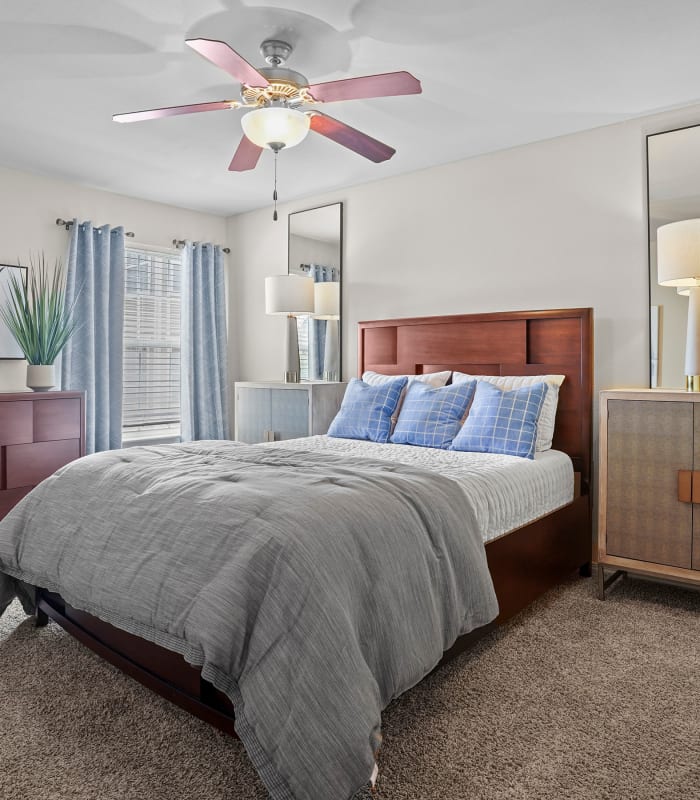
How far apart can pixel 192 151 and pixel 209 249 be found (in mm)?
1620

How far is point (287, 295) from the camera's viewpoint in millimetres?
4457

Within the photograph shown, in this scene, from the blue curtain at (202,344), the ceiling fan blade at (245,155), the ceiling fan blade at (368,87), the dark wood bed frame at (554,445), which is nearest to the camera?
the dark wood bed frame at (554,445)

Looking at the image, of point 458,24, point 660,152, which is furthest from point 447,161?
point 458,24

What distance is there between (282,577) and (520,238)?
2.97 m

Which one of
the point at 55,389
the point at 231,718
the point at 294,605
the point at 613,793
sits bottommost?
the point at 613,793

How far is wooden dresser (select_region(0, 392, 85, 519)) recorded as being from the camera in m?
3.79

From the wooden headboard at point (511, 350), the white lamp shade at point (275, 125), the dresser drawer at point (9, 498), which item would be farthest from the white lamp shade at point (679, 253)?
the dresser drawer at point (9, 498)

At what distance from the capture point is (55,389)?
14.6 ft

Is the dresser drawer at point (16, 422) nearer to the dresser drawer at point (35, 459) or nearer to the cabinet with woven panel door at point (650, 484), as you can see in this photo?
the dresser drawer at point (35, 459)

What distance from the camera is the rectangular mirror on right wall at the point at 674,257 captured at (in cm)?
305

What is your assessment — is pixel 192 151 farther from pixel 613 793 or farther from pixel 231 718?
pixel 613 793

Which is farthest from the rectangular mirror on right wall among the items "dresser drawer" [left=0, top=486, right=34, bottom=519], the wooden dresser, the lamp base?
"dresser drawer" [left=0, top=486, right=34, bottom=519]

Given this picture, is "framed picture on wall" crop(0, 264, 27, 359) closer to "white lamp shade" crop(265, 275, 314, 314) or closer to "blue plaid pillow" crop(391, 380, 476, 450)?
"white lamp shade" crop(265, 275, 314, 314)

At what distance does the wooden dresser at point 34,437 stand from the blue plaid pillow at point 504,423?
2.61 meters
